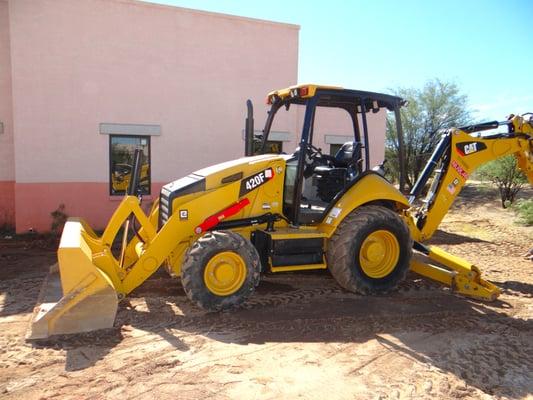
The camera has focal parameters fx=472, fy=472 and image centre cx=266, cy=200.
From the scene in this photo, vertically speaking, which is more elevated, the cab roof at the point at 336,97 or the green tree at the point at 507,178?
the cab roof at the point at 336,97

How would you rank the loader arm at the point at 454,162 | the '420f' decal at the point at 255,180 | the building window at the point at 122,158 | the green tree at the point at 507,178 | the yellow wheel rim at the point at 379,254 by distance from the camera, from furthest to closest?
the green tree at the point at 507,178, the building window at the point at 122,158, the loader arm at the point at 454,162, the yellow wheel rim at the point at 379,254, the '420f' decal at the point at 255,180

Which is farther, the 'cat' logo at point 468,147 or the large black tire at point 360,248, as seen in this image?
the 'cat' logo at point 468,147

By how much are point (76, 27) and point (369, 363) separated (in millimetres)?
9360

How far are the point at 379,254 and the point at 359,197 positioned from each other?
80 centimetres

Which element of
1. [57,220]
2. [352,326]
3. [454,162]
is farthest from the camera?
[57,220]

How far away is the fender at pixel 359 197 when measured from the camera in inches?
227

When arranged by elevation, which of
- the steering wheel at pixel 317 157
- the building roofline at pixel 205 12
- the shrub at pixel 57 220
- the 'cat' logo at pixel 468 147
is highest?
the building roofline at pixel 205 12

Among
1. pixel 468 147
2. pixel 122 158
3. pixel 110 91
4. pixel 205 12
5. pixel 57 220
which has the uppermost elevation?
pixel 205 12

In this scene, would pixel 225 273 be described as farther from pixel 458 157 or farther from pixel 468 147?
pixel 468 147

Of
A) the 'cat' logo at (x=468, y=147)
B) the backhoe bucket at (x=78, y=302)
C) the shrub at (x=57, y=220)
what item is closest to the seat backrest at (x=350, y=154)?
the 'cat' logo at (x=468, y=147)

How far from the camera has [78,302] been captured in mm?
4547

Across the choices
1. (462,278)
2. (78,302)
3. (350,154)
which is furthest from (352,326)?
(78,302)

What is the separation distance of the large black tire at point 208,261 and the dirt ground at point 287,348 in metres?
0.17

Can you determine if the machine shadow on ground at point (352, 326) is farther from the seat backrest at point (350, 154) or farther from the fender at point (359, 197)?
the seat backrest at point (350, 154)
